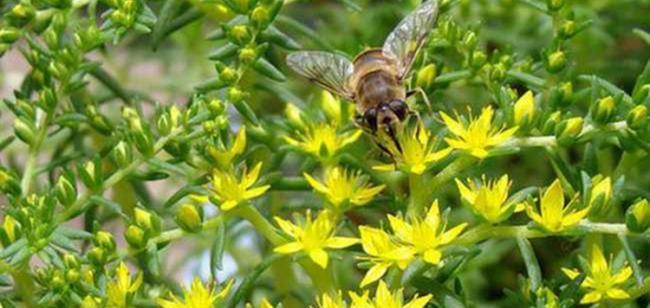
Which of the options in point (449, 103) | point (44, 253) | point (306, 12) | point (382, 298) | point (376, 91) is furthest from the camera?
point (306, 12)

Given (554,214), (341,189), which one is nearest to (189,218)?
(341,189)

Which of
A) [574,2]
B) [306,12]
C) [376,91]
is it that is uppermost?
[376,91]

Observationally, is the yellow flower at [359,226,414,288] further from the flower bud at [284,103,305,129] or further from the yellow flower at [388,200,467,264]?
the flower bud at [284,103,305,129]

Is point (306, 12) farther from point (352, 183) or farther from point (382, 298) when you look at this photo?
point (382, 298)

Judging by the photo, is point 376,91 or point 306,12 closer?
point 376,91

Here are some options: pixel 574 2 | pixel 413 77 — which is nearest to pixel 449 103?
pixel 574 2

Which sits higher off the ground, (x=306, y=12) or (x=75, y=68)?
(x=75, y=68)

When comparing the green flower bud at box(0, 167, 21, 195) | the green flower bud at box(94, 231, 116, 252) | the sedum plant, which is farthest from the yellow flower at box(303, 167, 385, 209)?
the green flower bud at box(0, 167, 21, 195)
